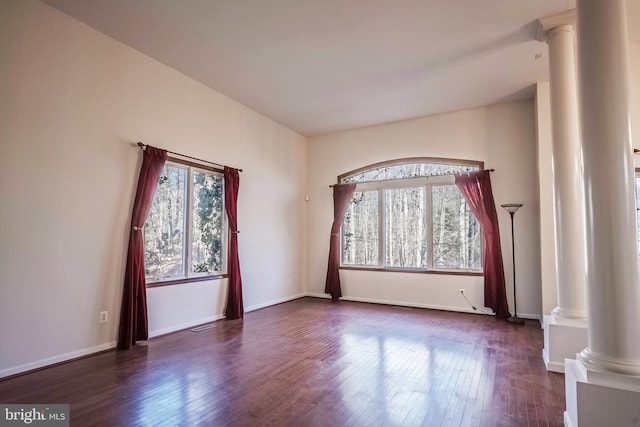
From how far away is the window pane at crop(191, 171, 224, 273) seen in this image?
5054mm

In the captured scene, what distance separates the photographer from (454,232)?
6055 mm

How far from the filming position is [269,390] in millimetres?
2842

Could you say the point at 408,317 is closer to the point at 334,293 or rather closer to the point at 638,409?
the point at 334,293

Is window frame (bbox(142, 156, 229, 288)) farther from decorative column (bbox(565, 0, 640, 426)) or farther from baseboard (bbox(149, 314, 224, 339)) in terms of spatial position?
decorative column (bbox(565, 0, 640, 426))

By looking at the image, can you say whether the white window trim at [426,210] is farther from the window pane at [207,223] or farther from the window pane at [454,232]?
the window pane at [207,223]

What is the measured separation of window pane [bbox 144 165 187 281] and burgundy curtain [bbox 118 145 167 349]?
244 millimetres

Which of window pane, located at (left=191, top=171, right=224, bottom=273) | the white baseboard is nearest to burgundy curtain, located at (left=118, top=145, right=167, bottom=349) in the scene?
window pane, located at (left=191, top=171, right=224, bottom=273)

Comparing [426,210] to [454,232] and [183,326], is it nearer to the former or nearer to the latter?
[454,232]

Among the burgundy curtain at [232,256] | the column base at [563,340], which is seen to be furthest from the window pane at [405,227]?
Answer: the column base at [563,340]

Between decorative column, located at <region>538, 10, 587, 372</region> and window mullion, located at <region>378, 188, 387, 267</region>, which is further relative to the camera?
window mullion, located at <region>378, 188, 387, 267</region>

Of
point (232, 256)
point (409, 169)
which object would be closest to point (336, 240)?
point (409, 169)

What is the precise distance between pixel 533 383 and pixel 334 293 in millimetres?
4272

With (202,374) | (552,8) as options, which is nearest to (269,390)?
(202,374)

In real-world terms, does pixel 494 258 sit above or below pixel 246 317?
above
